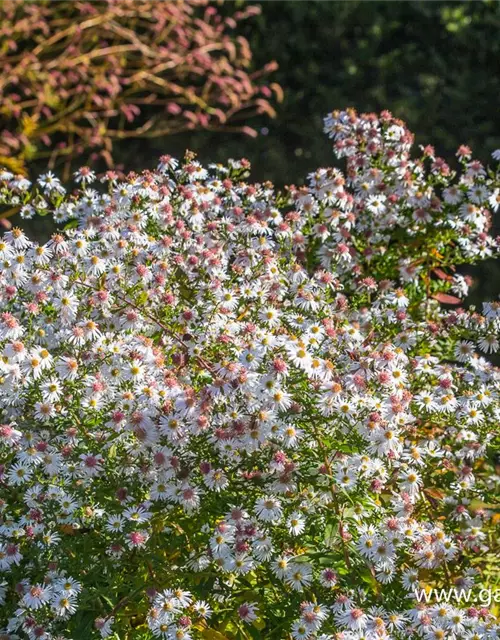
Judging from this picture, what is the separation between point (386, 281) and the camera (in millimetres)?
2592

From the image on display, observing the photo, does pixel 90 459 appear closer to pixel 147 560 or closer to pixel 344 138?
pixel 147 560

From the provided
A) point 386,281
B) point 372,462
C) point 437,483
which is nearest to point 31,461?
point 372,462

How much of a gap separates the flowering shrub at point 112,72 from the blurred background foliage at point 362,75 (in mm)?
132

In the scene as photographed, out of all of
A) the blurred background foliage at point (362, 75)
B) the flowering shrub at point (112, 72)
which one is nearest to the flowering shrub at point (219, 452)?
the blurred background foliage at point (362, 75)

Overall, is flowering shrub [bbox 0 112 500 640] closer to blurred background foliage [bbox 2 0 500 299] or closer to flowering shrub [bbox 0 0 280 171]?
blurred background foliage [bbox 2 0 500 299]

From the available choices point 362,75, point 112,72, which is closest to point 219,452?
point 362,75

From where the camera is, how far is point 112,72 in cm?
559

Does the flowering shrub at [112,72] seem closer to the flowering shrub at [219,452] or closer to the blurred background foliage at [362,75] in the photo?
the blurred background foliage at [362,75]

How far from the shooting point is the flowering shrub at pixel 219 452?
6.04ft

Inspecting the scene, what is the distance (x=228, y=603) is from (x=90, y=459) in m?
0.43

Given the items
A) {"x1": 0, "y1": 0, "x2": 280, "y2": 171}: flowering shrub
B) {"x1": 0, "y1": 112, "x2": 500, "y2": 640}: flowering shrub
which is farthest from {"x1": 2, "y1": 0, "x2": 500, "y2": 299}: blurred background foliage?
{"x1": 0, "y1": 112, "x2": 500, "y2": 640}: flowering shrub

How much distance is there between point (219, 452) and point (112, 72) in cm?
411

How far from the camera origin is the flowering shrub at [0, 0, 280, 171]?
535cm

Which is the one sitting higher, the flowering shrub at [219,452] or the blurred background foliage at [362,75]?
the blurred background foliage at [362,75]
